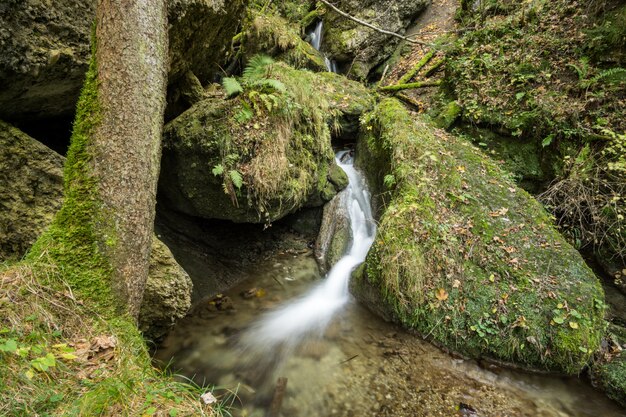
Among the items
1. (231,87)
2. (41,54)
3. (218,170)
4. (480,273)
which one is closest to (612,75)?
(480,273)

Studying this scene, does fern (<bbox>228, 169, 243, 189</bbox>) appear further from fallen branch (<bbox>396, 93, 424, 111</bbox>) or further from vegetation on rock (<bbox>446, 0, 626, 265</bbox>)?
fallen branch (<bbox>396, 93, 424, 111</bbox>)

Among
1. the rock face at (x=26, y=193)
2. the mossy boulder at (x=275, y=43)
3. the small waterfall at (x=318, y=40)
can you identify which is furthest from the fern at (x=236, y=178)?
the small waterfall at (x=318, y=40)

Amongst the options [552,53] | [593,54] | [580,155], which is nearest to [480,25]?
[552,53]

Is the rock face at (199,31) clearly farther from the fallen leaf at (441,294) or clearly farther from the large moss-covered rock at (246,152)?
the fallen leaf at (441,294)

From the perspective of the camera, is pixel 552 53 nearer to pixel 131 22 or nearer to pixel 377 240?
pixel 377 240

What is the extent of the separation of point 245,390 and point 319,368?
0.92 metres

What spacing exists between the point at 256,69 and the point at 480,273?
14.9 ft

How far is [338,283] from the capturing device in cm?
572

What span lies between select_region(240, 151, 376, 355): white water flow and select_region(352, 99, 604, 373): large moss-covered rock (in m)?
0.48

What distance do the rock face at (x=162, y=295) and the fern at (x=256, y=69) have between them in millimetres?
2824

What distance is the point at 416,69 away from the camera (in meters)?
10.0

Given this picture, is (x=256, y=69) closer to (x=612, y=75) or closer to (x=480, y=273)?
(x=480, y=273)

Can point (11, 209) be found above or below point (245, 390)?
above

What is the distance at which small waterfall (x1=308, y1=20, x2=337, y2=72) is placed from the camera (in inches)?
450
